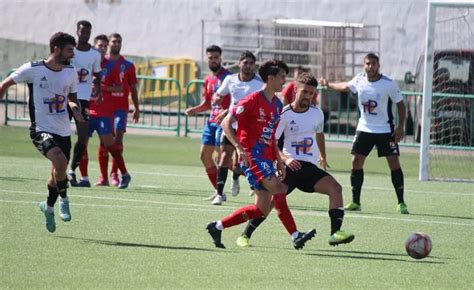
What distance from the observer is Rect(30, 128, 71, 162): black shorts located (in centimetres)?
1317

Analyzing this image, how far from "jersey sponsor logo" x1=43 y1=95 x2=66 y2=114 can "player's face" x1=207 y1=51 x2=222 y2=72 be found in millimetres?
4680

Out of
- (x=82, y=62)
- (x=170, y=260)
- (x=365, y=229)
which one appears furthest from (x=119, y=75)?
(x=170, y=260)

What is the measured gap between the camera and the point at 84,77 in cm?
1858

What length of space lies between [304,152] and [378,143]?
4.24m

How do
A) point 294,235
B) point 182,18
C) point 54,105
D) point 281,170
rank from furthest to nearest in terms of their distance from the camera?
point 182,18 → point 54,105 → point 281,170 → point 294,235

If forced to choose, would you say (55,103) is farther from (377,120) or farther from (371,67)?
(377,120)

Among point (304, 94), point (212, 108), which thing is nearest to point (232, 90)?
point (212, 108)

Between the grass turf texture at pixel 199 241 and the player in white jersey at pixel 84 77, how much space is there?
18.5 inches

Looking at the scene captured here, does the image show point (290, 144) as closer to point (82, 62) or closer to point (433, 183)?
point (82, 62)

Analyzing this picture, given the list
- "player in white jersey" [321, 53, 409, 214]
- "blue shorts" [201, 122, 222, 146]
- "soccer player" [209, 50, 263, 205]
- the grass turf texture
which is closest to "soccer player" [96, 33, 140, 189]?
the grass turf texture

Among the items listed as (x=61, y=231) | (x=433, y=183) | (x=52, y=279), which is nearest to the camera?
(x=52, y=279)

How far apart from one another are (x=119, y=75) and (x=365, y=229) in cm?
617

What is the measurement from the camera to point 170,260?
37.3 feet

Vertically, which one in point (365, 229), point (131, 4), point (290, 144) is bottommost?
point (365, 229)
